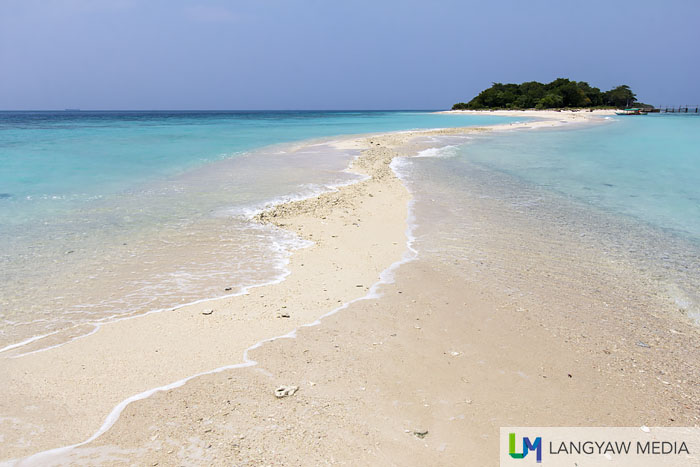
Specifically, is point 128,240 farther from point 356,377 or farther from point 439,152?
point 439,152

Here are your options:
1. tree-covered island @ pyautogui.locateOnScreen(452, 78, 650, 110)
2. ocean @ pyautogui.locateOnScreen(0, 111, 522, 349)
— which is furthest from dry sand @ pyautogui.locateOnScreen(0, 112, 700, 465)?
tree-covered island @ pyautogui.locateOnScreen(452, 78, 650, 110)

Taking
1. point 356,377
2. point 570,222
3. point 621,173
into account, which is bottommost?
point 356,377

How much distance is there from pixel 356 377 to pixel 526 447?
1389mm

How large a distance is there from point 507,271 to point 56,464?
5397mm

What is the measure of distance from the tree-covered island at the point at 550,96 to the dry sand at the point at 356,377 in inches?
4604

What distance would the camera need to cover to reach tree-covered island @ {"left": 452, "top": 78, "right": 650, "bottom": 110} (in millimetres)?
107625

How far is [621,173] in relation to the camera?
1529 cm

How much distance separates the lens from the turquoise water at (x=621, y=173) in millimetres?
9852

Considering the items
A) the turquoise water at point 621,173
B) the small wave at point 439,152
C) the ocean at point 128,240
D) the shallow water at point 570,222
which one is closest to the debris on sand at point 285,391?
the ocean at point 128,240

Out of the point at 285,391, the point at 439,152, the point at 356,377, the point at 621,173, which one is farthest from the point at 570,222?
the point at 439,152

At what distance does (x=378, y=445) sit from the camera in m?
2.80

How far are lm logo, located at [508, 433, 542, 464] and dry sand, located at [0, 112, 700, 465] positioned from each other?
112 millimetres

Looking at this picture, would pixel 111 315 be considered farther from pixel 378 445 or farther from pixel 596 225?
pixel 596 225

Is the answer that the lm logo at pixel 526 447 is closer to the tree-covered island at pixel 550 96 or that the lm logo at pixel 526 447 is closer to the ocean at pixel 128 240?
the ocean at pixel 128 240
